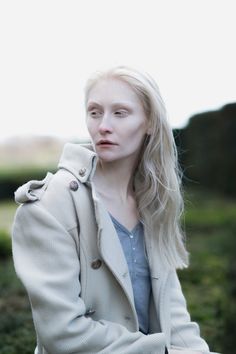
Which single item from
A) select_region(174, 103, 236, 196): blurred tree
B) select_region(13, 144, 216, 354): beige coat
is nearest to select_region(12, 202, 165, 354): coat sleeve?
select_region(13, 144, 216, 354): beige coat

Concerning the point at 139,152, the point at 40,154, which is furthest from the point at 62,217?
the point at 40,154

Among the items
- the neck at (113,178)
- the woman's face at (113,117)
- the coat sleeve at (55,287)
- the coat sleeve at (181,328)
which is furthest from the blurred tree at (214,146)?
the coat sleeve at (55,287)

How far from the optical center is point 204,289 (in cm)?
710

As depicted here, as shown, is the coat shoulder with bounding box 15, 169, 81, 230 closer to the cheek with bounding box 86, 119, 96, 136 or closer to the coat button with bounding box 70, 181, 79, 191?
the coat button with bounding box 70, 181, 79, 191

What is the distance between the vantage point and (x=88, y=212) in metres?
2.75

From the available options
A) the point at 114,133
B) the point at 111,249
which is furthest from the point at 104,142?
the point at 111,249

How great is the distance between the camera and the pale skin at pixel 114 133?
2.85 meters

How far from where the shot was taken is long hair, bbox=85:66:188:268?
3008 mm

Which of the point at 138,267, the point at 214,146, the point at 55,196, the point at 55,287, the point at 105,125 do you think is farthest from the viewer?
the point at 214,146

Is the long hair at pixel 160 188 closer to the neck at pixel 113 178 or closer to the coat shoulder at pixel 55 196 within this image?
the neck at pixel 113 178

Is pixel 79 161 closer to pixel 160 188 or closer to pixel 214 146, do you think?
pixel 160 188

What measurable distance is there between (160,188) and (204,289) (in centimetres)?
416

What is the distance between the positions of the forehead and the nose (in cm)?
7

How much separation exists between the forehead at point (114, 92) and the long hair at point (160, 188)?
83mm
